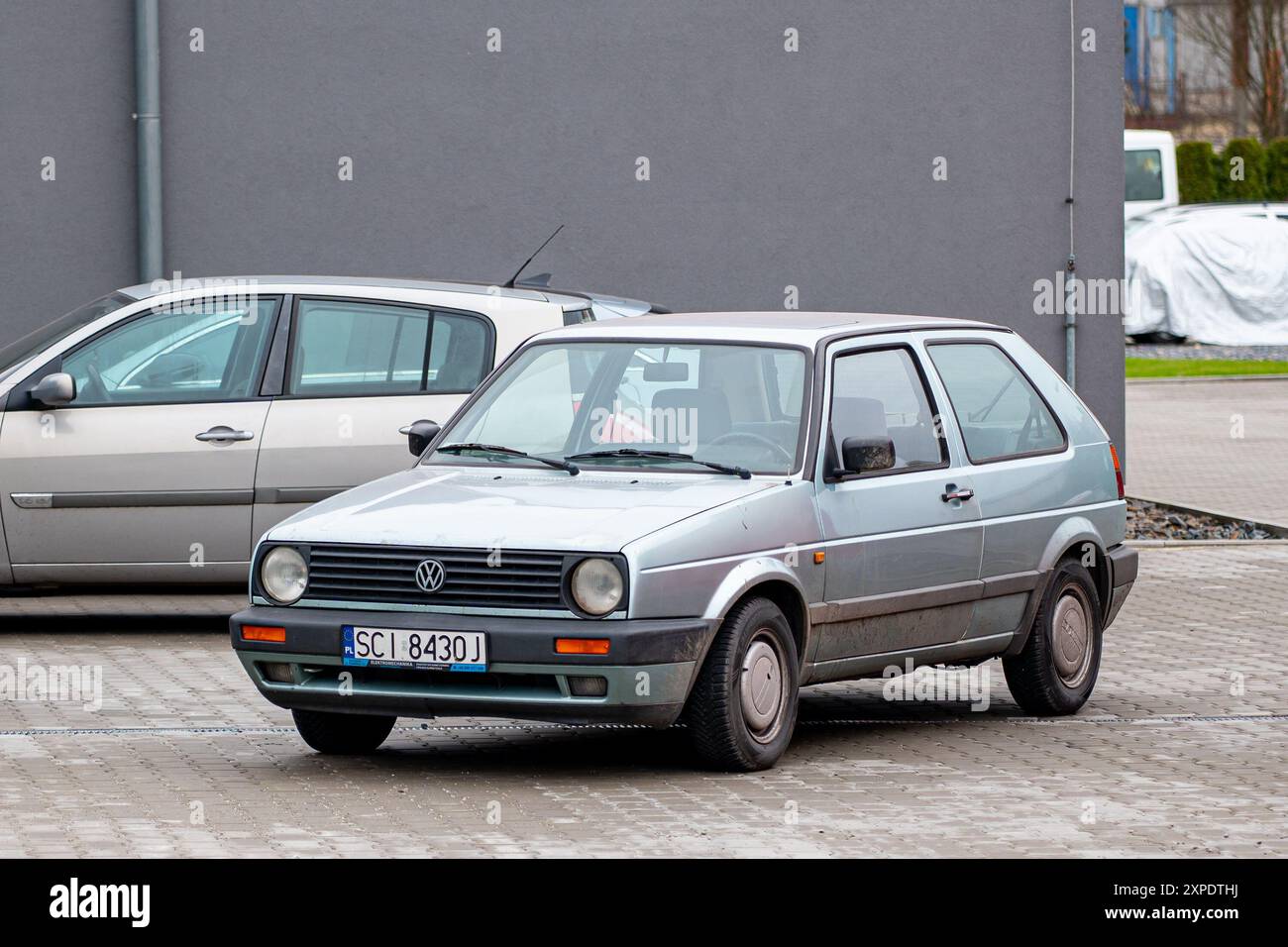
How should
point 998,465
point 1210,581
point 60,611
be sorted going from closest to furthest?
1. point 998,465
2. point 60,611
3. point 1210,581

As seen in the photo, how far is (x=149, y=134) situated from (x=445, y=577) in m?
8.73

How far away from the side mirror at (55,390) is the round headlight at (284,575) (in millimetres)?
3529

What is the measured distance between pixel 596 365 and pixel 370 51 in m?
7.74

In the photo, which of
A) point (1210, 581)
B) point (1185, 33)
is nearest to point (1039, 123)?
point (1210, 581)

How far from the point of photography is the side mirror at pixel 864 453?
7.98 metres

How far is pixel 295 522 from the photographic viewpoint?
7.75 meters

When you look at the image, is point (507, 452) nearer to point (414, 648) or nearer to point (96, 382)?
point (414, 648)

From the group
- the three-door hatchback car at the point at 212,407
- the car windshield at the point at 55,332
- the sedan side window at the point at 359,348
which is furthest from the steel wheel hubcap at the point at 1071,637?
the car windshield at the point at 55,332

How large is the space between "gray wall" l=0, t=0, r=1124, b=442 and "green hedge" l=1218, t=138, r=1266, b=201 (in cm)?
3315

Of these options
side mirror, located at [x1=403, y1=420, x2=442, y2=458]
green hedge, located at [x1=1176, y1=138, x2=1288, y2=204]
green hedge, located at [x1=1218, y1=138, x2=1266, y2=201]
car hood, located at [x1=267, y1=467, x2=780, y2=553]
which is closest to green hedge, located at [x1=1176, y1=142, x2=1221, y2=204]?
green hedge, located at [x1=1176, y1=138, x2=1288, y2=204]

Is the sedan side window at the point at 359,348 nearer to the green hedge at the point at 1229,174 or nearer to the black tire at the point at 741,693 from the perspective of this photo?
the black tire at the point at 741,693

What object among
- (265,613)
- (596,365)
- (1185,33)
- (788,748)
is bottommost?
(788,748)

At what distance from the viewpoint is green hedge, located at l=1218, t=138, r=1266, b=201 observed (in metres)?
48.4

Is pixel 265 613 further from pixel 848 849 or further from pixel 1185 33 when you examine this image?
pixel 1185 33
